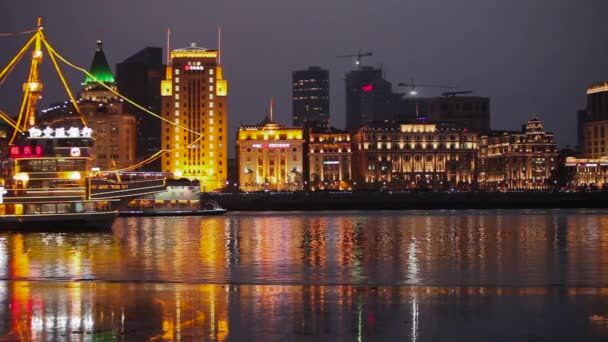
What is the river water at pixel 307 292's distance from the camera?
82.0ft

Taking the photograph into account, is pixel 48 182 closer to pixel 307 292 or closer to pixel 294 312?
pixel 307 292

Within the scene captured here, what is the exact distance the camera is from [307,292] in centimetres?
3297

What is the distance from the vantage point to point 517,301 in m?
30.4

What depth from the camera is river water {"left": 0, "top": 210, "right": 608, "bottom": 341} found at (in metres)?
25.0

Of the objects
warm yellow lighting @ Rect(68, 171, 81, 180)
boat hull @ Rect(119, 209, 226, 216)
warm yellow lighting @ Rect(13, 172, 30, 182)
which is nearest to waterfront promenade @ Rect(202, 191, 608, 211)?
boat hull @ Rect(119, 209, 226, 216)

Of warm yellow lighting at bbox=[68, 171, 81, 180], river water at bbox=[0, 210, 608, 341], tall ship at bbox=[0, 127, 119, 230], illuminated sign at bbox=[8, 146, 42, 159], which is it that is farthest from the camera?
warm yellow lighting at bbox=[68, 171, 81, 180]

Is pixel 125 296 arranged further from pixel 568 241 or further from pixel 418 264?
pixel 568 241

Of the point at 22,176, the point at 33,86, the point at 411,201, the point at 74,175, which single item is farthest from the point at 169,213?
the point at 22,176

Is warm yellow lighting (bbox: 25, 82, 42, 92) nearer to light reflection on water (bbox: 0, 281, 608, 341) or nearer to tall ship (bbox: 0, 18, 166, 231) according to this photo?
tall ship (bbox: 0, 18, 166, 231)

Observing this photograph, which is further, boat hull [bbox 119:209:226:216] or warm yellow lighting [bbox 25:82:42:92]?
boat hull [bbox 119:209:226:216]

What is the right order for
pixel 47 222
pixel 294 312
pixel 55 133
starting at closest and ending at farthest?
pixel 294 312 < pixel 47 222 < pixel 55 133

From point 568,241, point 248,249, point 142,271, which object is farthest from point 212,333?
point 568,241

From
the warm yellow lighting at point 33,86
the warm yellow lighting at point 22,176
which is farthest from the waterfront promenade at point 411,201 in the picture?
the warm yellow lighting at point 22,176

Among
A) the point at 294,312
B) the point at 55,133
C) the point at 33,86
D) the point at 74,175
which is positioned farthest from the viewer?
the point at 33,86
